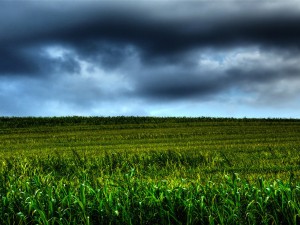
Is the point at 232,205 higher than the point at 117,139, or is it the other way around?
the point at 117,139

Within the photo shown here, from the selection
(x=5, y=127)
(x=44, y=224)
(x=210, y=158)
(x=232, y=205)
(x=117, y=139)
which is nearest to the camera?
(x=44, y=224)

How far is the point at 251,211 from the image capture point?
7199 mm

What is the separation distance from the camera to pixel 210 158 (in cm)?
1600

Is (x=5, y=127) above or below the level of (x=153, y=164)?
above

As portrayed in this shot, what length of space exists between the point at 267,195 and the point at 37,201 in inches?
140

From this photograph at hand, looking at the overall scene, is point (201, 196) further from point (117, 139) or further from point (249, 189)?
point (117, 139)

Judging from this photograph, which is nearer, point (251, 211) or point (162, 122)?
point (251, 211)

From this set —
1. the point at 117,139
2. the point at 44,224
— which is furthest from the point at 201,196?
the point at 117,139

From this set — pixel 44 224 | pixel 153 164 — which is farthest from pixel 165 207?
pixel 153 164

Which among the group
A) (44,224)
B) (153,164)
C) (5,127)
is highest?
(5,127)

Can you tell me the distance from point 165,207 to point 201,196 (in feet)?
1.88

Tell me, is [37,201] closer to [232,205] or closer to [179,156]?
[232,205]

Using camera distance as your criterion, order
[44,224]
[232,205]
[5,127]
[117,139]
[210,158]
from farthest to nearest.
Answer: [5,127]
[117,139]
[210,158]
[232,205]
[44,224]

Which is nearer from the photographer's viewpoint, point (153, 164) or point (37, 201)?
point (37, 201)
